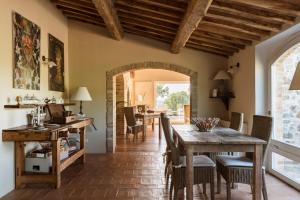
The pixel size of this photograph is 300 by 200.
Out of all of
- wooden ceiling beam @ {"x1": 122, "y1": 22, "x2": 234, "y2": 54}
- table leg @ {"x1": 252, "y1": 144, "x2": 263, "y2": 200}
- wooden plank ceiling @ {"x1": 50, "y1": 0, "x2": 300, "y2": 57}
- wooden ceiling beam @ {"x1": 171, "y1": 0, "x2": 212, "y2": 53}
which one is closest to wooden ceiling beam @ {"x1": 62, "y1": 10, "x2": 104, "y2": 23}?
wooden plank ceiling @ {"x1": 50, "y1": 0, "x2": 300, "y2": 57}

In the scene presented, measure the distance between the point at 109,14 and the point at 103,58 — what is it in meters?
2.20

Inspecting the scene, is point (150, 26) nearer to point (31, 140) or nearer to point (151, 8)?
point (151, 8)

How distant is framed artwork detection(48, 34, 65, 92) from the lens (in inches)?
219

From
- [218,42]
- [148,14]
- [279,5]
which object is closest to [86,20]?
[148,14]

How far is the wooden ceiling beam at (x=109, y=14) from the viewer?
13.5 feet

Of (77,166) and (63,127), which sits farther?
(77,166)

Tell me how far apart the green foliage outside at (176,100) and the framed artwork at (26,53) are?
9.66 metres

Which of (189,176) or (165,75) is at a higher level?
(165,75)

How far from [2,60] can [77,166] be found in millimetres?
2548

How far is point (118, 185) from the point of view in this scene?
427 centimetres

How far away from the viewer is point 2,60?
3783mm

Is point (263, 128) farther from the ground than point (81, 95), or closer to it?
closer to it

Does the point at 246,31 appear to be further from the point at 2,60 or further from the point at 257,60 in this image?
the point at 2,60

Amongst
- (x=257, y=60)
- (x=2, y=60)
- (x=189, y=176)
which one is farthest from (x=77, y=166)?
(x=257, y=60)
